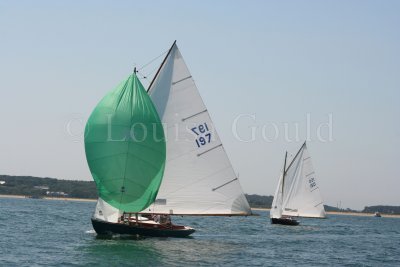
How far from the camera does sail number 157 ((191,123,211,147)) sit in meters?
53.0

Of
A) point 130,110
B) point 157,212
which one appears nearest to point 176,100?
point 130,110

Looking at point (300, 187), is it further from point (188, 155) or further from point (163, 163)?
point (163, 163)

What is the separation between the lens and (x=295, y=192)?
321ft

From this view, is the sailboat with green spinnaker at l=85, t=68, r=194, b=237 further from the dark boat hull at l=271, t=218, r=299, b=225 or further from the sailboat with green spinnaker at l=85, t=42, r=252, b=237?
the dark boat hull at l=271, t=218, r=299, b=225

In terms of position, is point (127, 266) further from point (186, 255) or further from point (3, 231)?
point (3, 231)

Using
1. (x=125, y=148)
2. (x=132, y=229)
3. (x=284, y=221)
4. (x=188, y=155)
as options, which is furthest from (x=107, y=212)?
(x=284, y=221)

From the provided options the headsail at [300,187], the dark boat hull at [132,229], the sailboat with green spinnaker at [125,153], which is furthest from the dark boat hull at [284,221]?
the sailboat with green spinnaker at [125,153]

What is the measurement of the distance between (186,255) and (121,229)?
6528 millimetres

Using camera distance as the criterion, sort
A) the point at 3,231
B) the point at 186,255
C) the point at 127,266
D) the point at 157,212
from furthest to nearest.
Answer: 1. the point at 3,231
2. the point at 157,212
3. the point at 186,255
4. the point at 127,266

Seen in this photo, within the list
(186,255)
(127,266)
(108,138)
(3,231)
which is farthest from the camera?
(3,231)

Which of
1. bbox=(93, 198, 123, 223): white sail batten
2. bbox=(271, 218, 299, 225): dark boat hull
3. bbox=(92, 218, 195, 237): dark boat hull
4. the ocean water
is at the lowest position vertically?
the ocean water

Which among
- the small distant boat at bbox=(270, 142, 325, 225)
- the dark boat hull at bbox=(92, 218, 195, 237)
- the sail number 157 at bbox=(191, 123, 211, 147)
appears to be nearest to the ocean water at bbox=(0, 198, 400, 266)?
the dark boat hull at bbox=(92, 218, 195, 237)

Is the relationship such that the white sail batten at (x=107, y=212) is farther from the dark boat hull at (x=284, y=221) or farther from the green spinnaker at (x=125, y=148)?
the dark boat hull at (x=284, y=221)

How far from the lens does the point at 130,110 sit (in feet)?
161
